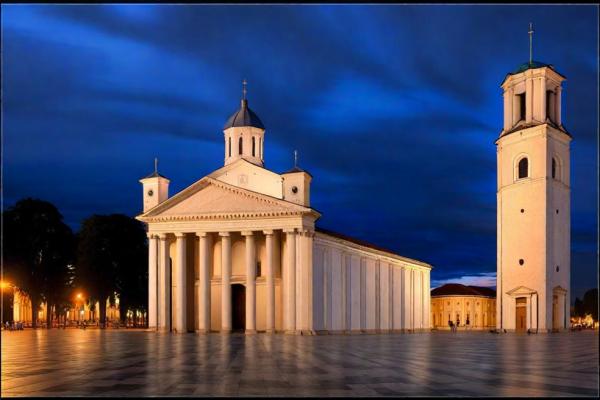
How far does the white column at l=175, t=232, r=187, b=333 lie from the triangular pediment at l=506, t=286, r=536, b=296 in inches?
1170

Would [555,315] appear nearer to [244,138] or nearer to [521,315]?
[521,315]

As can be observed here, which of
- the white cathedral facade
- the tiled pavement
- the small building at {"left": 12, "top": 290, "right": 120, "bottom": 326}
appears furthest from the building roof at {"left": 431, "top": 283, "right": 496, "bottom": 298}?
the tiled pavement

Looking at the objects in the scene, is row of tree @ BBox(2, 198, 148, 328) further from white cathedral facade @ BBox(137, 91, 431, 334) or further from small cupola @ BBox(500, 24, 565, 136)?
small cupola @ BBox(500, 24, 565, 136)

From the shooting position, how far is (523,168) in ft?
210

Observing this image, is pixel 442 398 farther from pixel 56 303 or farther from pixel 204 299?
pixel 56 303

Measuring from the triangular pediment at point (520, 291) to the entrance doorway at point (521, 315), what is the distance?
731mm

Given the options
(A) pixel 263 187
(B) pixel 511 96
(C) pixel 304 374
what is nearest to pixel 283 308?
(A) pixel 263 187

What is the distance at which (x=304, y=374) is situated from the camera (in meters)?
18.5

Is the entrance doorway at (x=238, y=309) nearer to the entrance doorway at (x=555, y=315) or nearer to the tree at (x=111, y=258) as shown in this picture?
the tree at (x=111, y=258)

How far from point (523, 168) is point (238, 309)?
29748 mm

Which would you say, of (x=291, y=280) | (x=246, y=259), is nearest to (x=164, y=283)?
(x=246, y=259)


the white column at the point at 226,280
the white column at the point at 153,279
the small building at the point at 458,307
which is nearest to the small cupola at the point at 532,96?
the white column at the point at 226,280

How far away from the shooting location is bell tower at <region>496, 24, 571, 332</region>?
200ft

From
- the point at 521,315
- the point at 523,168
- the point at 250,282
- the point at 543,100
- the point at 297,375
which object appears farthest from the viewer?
the point at 523,168
